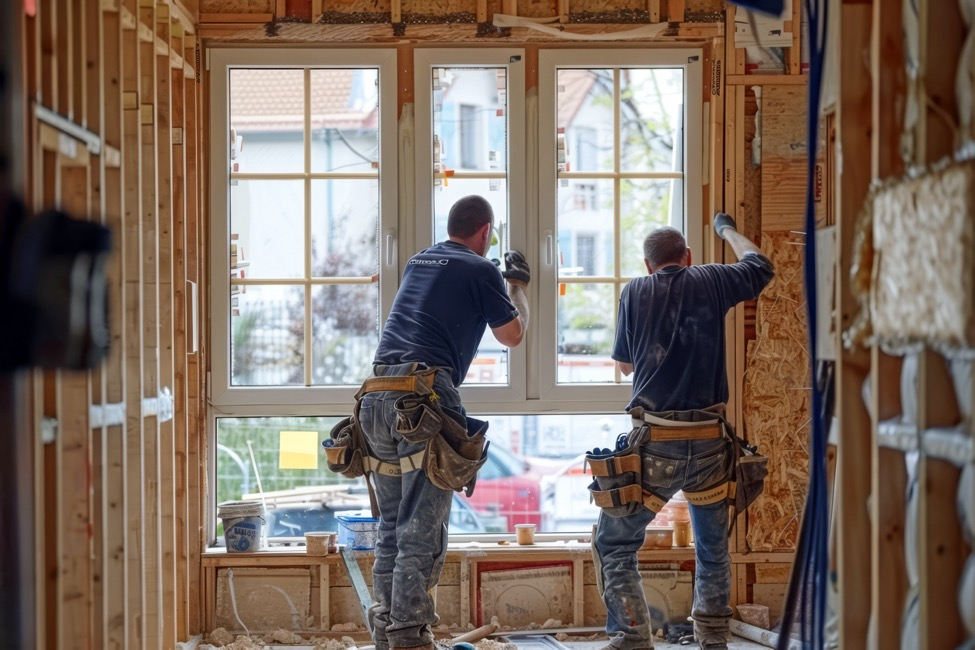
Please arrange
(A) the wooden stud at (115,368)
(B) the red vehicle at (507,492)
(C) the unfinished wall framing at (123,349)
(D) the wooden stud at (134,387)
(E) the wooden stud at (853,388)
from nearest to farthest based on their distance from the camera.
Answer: (E) the wooden stud at (853,388), (C) the unfinished wall framing at (123,349), (A) the wooden stud at (115,368), (D) the wooden stud at (134,387), (B) the red vehicle at (507,492)

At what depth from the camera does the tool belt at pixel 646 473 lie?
3.58 m

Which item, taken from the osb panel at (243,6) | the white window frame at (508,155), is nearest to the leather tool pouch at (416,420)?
the white window frame at (508,155)

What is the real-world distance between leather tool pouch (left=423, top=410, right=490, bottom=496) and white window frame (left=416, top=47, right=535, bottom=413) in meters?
0.87

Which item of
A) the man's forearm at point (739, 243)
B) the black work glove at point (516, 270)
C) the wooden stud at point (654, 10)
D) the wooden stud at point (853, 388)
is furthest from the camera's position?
the wooden stud at point (654, 10)

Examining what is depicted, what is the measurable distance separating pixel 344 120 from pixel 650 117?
143 cm

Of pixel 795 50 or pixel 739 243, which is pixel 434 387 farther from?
pixel 795 50

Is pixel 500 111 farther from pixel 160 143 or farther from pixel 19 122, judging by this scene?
pixel 19 122

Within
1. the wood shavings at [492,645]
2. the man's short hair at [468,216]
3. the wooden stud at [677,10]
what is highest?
the wooden stud at [677,10]

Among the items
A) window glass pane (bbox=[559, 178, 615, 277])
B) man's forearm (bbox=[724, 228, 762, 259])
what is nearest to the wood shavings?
window glass pane (bbox=[559, 178, 615, 277])

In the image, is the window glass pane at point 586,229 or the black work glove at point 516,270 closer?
the black work glove at point 516,270

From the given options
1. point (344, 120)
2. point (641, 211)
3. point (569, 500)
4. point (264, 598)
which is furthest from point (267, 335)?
point (641, 211)

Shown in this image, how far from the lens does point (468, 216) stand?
3773mm

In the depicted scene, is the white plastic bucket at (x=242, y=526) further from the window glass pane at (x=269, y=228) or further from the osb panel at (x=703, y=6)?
the osb panel at (x=703, y=6)

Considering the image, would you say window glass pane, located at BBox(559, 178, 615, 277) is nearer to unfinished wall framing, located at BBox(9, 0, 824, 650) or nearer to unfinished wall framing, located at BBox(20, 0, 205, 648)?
unfinished wall framing, located at BBox(9, 0, 824, 650)
